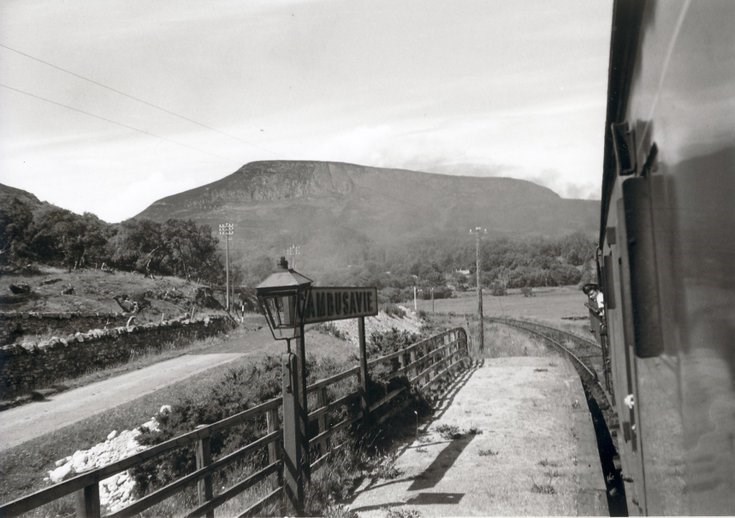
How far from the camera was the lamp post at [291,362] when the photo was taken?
16.0 ft

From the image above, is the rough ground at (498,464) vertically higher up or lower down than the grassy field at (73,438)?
higher up

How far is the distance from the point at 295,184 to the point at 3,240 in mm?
56423

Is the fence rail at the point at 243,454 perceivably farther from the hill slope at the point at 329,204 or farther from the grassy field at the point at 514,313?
the hill slope at the point at 329,204

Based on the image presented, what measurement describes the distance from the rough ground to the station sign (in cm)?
183

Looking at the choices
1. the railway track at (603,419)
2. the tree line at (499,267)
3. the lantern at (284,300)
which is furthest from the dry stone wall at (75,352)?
the tree line at (499,267)

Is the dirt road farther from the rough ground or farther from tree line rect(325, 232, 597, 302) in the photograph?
tree line rect(325, 232, 597, 302)

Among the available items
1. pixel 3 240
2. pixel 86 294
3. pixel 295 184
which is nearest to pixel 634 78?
pixel 86 294

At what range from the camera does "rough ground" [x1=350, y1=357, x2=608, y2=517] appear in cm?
517

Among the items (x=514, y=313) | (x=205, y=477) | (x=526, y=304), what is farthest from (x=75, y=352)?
(x=526, y=304)

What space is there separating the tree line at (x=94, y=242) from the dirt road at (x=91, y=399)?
17.5 meters

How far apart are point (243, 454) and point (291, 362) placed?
2.82 ft

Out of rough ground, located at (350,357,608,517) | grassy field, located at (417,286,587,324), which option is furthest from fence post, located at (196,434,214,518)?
grassy field, located at (417,286,587,324)

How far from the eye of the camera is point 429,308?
2251 inches

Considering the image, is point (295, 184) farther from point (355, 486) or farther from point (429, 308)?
point (355, 486)
